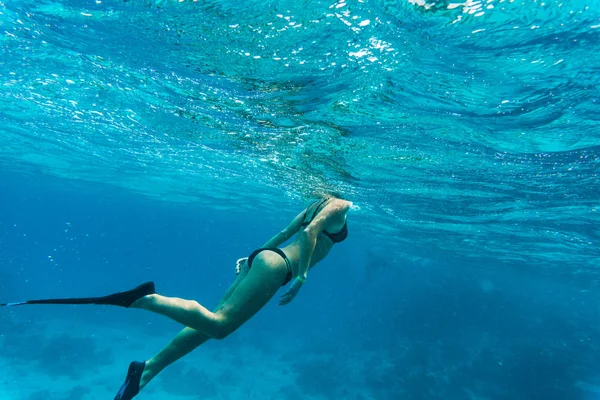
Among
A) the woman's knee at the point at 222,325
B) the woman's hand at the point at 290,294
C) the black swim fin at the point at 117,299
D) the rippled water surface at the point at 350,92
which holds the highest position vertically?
the rippled water surface at the point at 350,92

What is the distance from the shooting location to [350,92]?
907 cm

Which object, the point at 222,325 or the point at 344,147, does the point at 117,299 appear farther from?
the point at 344,147

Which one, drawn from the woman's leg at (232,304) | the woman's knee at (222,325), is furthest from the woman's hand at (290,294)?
the woman's knee at (222,325)

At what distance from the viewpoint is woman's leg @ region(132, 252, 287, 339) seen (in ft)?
13.9

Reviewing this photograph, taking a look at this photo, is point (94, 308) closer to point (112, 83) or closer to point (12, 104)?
point (12, 104)

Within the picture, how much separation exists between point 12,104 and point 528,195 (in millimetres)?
24033

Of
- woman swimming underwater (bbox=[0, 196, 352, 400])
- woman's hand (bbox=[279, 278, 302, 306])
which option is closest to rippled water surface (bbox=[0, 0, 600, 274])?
woman swimming underwater (bbox=[0, 196, 352, 400])

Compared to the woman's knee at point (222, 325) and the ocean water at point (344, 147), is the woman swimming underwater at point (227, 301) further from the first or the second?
the ocean water at point (344, 147)

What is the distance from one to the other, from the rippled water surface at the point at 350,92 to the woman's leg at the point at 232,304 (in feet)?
15.1

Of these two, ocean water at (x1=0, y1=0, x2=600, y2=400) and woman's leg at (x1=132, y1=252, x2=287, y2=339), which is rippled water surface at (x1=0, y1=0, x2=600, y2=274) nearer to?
ocean water at (x1=0, y1=0, x2=600, y2=400)

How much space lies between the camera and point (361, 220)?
32.9 metres

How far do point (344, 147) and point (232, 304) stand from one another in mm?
9828

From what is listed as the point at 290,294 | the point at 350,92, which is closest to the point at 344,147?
the point at 350,92

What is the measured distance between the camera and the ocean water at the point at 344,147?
22.1 feet
